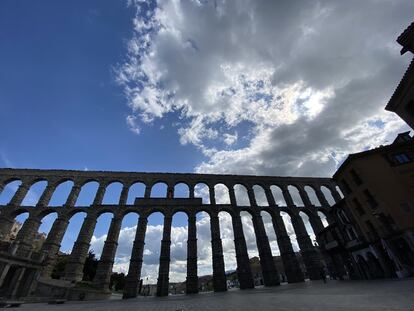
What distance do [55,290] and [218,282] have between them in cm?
1998

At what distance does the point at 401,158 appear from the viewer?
81.7 ft

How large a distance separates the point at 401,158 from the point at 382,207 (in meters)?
6.53

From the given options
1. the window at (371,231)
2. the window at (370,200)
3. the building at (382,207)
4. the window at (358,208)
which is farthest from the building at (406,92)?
the window at (371,231)

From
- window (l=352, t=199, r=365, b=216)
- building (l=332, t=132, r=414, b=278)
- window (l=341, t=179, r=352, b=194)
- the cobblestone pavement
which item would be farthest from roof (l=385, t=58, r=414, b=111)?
the cobblestone pavement

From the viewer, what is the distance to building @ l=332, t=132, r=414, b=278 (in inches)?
855

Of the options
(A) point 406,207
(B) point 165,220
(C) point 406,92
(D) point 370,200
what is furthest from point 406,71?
(B) point 165,220

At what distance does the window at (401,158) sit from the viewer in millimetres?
24542

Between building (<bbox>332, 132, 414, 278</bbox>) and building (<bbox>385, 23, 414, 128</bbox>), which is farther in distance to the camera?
building (<bbox>332, 132, 414, 278</bbox>)

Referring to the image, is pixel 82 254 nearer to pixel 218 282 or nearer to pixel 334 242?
pixel 218 282

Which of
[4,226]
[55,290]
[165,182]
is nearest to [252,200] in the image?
[165,182]

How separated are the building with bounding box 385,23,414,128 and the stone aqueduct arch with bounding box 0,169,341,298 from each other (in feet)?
83.8

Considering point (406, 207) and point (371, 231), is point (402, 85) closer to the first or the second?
point (406, 207)

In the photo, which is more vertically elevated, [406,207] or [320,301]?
[406,207]

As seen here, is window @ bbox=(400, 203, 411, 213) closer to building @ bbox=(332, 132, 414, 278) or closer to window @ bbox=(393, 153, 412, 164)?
building @ bbox=(332, 132, 414, 278)
